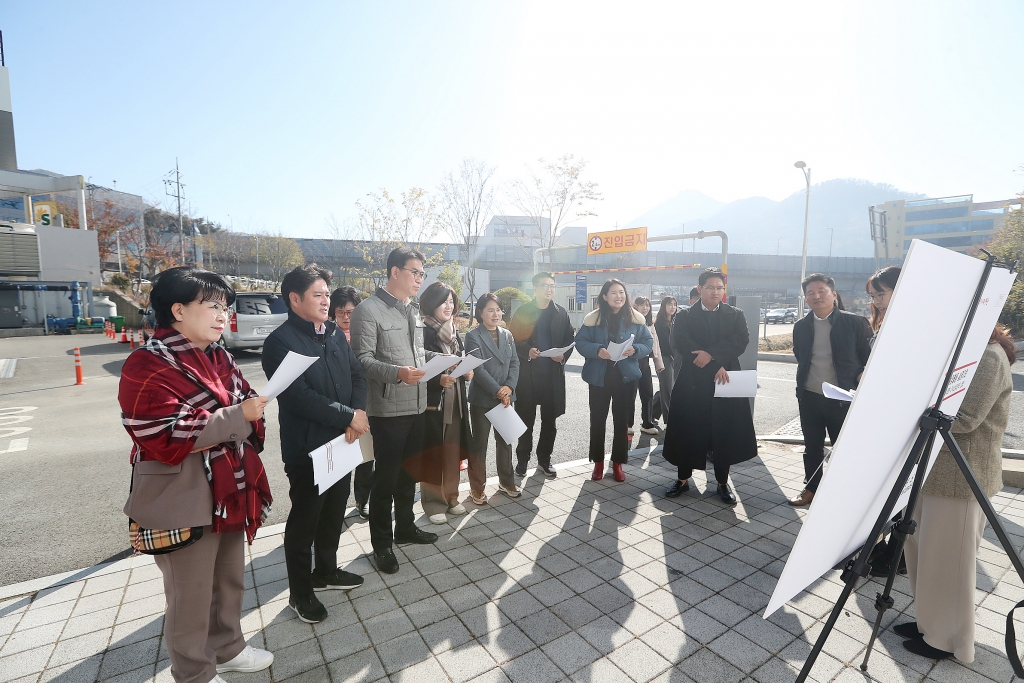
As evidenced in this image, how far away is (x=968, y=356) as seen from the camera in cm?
188

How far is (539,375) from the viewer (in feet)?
17.0

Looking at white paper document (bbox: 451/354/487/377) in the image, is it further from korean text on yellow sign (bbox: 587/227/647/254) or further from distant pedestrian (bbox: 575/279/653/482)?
korean text on yellow sign (bbox: 587/227/647/254)

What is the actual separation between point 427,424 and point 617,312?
90.1 inches

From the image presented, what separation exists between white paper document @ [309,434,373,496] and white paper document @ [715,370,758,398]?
3.08 m

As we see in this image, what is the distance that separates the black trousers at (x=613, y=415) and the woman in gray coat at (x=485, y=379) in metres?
0.95

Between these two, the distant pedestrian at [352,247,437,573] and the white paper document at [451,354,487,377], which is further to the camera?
the white paper document at [451,354,487,377]

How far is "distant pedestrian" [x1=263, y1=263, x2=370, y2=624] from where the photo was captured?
259cm

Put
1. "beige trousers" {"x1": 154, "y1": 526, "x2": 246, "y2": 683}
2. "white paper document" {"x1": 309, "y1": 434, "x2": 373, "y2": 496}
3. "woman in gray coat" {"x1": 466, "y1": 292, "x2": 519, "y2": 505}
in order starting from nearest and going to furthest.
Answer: "beige trousers" {"x1": 154, "y1": 526, "x2": 246, "y2": 683}, "white paper document" {"x1": 309, "y1": 434, "x2": 373, "y2": 496}, "woman in gray coat" {"x1": 466, "y1": 292, "x2": 519, "y2": 505}

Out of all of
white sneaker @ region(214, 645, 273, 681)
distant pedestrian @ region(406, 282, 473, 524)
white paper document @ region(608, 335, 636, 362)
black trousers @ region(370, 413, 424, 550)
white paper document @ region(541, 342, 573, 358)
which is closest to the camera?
white sneaker @ region(214, 645, 273, 681)

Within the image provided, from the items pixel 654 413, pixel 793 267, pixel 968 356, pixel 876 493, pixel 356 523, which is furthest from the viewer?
pixel 793 267

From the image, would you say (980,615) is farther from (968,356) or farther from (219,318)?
(219,318)

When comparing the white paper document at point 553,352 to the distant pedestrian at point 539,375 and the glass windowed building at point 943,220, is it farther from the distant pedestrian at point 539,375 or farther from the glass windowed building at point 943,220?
the glass windowed building at point 943,220

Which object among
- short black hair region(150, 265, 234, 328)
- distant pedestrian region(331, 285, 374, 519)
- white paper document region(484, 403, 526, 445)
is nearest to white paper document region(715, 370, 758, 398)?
white paper document region(484, 403, 526, 445)

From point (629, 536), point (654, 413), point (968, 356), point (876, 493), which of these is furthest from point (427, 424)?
point (654, 413)
